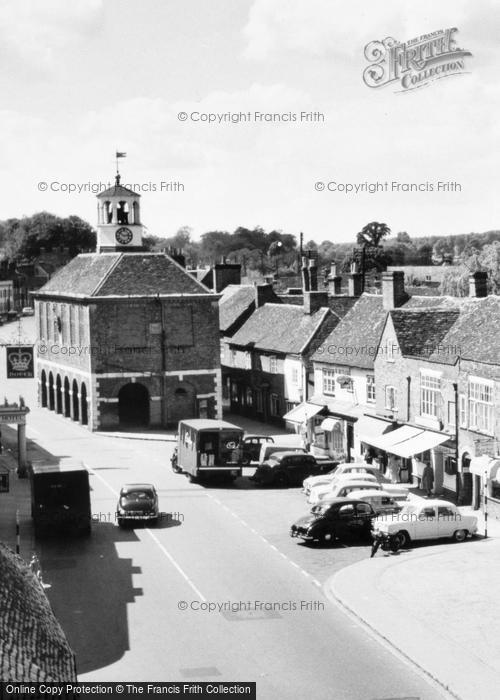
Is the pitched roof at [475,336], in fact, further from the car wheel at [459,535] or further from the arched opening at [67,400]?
the arched opening at [67,400]

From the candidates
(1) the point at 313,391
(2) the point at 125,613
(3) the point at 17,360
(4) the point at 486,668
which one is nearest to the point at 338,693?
(4) the point at 486,668

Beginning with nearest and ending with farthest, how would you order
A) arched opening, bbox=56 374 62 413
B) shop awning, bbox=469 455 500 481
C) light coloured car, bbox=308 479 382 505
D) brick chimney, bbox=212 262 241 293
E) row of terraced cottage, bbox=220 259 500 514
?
shop awning, bbox=469 455 500 481, light coloured car, bbox=308 479 382 505, row of terraced cottage, bbox=220 259 500 514, arched opening, bbox=56 374 62 413, brick chimney, bbox=212 262 241 293

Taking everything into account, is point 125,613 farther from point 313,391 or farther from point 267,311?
point 267,311

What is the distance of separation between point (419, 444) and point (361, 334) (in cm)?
1326

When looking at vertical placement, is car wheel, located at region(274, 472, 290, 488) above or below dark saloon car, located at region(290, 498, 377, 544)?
below

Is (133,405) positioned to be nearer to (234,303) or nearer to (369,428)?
(234,303)

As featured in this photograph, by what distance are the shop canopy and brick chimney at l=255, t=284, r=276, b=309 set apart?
3123cm

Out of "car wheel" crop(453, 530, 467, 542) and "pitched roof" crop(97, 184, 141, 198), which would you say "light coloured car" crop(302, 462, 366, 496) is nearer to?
"car wheel" crop(453, 530, 467, 542)

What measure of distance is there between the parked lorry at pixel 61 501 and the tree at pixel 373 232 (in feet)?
418

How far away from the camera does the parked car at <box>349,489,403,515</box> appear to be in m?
41.5

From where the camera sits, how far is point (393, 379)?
52156 millimetres

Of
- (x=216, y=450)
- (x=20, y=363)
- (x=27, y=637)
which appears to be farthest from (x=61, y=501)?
(x=27, y=637)

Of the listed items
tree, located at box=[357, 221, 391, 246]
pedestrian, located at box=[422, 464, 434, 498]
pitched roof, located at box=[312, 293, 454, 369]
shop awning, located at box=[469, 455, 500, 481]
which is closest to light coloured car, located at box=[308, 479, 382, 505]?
pedestrian, located at box=[422, 464, 434, 498]

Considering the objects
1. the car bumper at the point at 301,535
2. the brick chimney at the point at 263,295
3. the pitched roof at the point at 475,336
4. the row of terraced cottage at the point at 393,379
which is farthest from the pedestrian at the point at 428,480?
the brick chimney at the point at 263,295
